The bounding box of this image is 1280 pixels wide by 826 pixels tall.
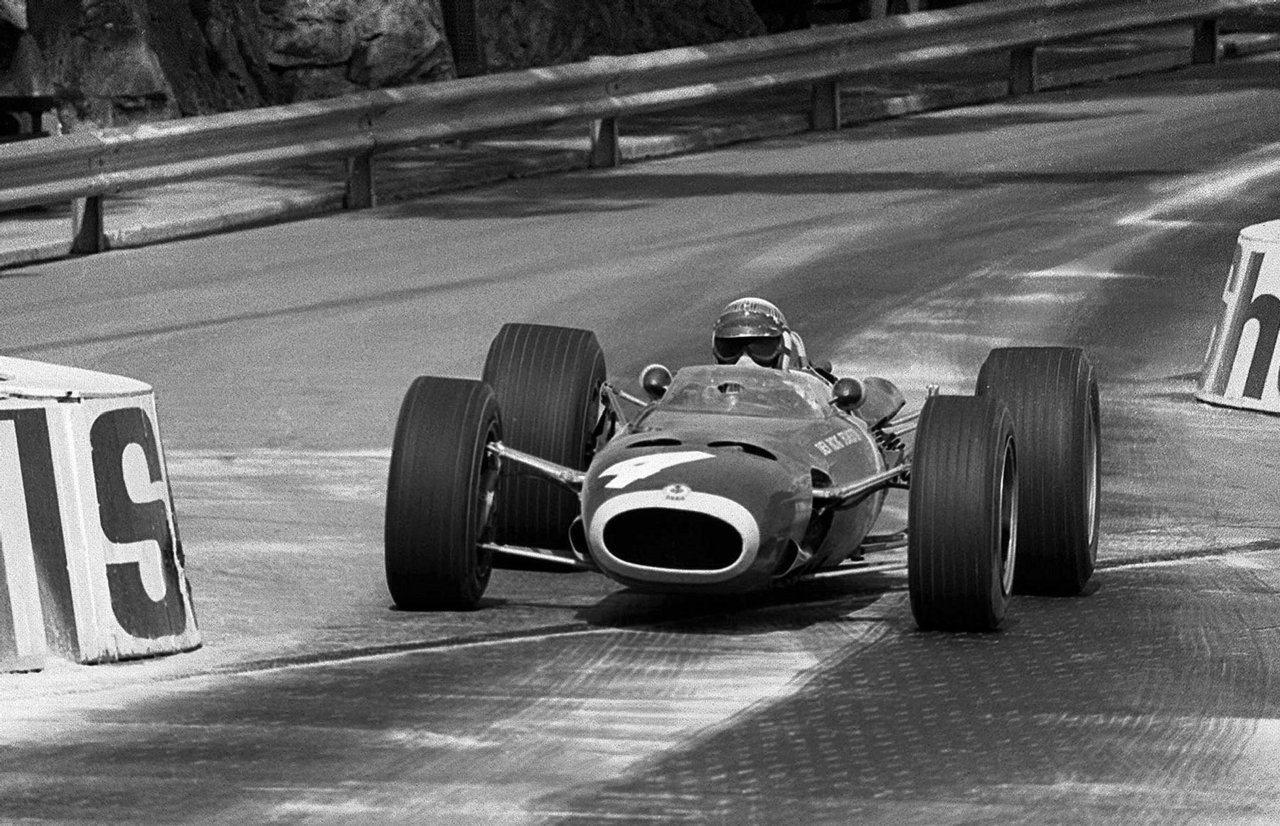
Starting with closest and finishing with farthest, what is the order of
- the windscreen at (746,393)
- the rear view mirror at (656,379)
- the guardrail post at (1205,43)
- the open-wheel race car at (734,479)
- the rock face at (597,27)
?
1. the open-wheel race car at (734,479)
2. the windscreen at (746,393)
3. the rear view mirror at (656,379)
4. the rock face at (597,27)
5. the guardrail post at (1205,43)

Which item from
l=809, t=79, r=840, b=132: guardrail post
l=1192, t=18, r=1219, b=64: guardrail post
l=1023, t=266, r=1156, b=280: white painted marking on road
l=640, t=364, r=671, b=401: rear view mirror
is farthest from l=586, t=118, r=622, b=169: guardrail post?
l=640, t=364, r=671, b=401: rear view mirror

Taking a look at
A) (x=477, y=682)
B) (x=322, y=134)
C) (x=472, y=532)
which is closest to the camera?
(x=477, y=682)

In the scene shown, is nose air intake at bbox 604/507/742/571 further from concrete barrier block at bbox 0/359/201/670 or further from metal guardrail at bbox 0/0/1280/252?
metal guardrail at bbox 0/0/1280/252

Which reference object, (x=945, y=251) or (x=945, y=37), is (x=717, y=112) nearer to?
(x=945, y=37)

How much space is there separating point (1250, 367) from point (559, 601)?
5.36 meters

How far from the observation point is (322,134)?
20.1 m

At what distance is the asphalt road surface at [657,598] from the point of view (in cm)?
Result: 698

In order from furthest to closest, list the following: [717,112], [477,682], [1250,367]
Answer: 1. [717,112]
2. [1250,367]
3. [477,682]

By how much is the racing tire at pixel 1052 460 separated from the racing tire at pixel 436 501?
74.2 inches

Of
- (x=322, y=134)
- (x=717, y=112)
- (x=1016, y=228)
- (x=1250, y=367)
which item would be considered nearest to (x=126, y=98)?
(x=322, y=134)

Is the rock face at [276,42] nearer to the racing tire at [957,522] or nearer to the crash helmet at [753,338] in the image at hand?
the crash helmet at [753,338]

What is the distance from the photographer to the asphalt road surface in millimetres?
6977

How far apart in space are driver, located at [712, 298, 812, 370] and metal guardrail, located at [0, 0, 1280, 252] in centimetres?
904

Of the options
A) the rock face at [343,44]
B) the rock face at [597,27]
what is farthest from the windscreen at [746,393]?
the rock face at [597,27]
